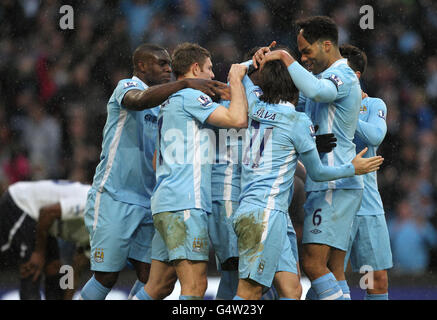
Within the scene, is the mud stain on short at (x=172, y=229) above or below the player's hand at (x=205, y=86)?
below

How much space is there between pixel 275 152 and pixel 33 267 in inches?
105

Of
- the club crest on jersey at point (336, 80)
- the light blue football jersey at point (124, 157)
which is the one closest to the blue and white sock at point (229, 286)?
the light blue football jersey at point (124, 157)

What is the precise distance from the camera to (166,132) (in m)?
3.76

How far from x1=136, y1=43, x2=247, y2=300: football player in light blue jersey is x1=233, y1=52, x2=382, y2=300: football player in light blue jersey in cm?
16

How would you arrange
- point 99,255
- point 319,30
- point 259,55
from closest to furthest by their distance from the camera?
point 259,55, point 319,30, point 99,255

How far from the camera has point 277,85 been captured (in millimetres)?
3703

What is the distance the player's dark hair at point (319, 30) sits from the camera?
13.3 feet

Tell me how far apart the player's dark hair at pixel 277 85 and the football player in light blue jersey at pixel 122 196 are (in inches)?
33.9

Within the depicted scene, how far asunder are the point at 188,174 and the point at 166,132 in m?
0.28

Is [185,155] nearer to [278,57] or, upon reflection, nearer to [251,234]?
[251,234]

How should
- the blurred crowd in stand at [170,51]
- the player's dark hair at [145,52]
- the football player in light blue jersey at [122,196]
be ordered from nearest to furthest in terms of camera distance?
the football player in light blue jersey at [122,196] < the player's dark hair at [145,52] < the blurred crowd in stand at [170,51]

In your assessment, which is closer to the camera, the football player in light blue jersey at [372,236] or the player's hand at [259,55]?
the player's hand at [259,55]

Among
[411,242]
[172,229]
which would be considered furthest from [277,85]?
[411,242]

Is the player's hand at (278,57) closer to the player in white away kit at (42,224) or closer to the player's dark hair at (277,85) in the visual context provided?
the player's dark hair at (277,85)
